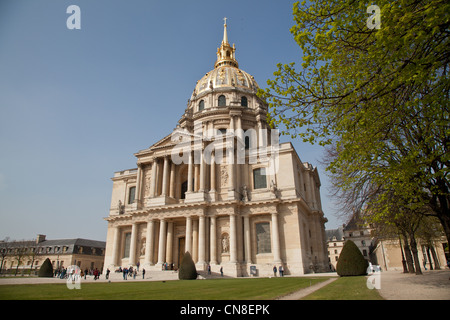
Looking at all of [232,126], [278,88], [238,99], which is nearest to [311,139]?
[278,88]

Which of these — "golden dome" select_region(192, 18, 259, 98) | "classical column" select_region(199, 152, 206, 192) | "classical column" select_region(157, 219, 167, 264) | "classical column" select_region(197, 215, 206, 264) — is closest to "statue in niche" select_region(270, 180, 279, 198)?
"classical column" select_region(199, 152, 206, 192)

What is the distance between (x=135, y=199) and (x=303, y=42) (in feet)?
109

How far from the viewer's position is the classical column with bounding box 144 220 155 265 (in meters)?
33.0

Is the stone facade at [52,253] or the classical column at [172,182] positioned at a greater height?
the classical column at [172,182]

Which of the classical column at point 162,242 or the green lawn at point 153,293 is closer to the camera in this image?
the green lawn at point 153,293

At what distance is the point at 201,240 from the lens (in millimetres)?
31469

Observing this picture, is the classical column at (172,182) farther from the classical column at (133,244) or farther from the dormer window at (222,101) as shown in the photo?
the dormer window at (222,101)

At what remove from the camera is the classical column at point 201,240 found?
30848 millimetres

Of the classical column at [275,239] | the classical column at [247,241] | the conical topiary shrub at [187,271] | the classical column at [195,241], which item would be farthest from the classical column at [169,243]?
the classical column at [275,239]

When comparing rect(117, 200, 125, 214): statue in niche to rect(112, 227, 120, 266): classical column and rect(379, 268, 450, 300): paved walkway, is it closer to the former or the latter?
rect(112, 227, 120, 266): classical column

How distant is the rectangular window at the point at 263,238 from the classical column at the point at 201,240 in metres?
5.81

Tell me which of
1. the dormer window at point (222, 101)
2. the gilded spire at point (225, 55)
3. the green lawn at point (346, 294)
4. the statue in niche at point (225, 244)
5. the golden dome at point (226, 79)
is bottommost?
the green lawn at point (346, 294)

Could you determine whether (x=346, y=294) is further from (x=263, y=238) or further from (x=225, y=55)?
(x=225, y=55)
